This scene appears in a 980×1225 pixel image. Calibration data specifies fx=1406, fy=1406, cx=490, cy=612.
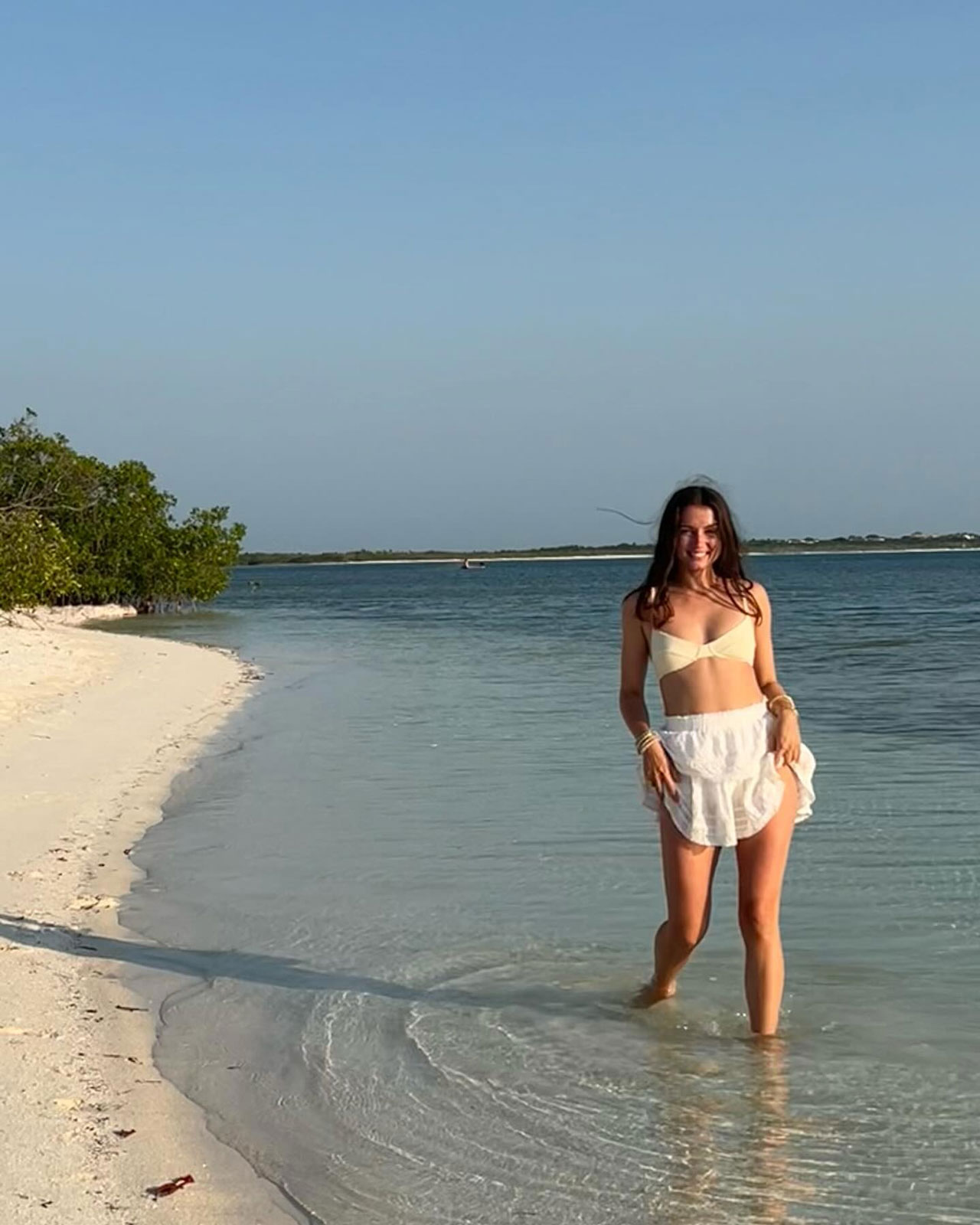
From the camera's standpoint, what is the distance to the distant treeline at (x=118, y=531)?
4972 cm

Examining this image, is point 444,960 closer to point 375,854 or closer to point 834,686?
point 375,854

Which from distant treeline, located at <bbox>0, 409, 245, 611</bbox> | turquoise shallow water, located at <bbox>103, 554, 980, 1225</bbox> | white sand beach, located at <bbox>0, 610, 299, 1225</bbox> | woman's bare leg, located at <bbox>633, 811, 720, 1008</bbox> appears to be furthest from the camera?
distant treeline, located at <bbox>0, 409, 245, 611</bbox>

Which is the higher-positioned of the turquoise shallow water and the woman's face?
the woman's face

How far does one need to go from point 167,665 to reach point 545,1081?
20.1m

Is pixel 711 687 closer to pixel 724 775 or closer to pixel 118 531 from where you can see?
pixel 724 775

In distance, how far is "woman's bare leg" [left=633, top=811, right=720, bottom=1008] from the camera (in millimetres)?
5027

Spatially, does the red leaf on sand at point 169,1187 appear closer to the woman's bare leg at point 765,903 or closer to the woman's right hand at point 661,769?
the woman's right hand at point 661,769

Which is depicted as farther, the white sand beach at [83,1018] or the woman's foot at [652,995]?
the woman's foot at [652,995]

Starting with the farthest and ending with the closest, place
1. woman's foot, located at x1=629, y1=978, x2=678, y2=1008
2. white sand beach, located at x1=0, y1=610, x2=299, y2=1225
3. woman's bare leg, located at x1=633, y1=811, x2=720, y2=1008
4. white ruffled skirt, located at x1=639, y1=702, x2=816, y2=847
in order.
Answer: woman's foot, located at x1=629, y1=978, x2=678, y2=1008 → woman's bare leg, located at x1=633, y1=811, x2=720, y2=1008 → white ruffled skirt, located at x1=639, y1=702, x2=816, y2=847 → white sand beach, located at x1=0, y1=610, x2=299, y2=1225

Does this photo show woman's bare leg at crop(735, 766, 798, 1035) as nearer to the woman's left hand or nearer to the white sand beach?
the woman's left hand

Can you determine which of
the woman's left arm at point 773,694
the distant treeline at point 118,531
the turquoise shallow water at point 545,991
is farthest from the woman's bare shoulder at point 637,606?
the distant treeline at point 118,531

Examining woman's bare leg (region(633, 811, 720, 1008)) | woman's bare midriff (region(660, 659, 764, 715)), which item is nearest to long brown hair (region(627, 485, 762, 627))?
woman's bare midriff (region(660, 659, 764, 715))

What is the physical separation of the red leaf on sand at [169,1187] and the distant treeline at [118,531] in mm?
44957

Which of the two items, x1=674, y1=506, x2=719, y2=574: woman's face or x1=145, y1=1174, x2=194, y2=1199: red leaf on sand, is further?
x1=674, y1=506, x2=719, y2=574: woman's face
